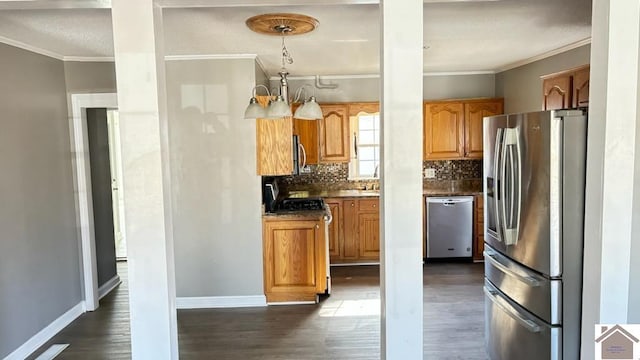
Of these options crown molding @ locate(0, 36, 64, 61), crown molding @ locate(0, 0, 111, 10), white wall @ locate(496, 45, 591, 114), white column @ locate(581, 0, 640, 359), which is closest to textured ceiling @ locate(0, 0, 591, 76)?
crown molding @ locate(0, 36, 64, 61)

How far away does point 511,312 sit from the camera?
2.79 m

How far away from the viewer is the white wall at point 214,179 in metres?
4.20

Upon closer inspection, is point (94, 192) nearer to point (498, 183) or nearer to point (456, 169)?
point (498, 183)

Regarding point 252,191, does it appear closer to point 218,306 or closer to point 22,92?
point 218,306

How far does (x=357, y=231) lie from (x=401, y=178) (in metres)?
3.76

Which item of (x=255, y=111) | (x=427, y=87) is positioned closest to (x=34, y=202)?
(x=255, y=111)

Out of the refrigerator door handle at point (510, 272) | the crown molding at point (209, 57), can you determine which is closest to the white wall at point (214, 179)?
the crown molding at point (209, 57)

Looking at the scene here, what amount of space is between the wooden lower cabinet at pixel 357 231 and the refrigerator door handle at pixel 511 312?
254 centimetres

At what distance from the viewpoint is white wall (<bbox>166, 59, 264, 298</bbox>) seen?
13.8 feet

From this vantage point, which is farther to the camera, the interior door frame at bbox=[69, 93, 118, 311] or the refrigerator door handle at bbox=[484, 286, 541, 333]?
the interior door frame at bbox=[69, 93, 118, 311]

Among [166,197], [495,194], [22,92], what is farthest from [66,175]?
[495,194]

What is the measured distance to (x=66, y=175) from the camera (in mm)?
4066

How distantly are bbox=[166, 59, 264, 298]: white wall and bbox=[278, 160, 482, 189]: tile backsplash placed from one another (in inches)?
74.9

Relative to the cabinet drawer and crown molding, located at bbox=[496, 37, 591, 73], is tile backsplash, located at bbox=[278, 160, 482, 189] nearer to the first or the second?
the cabinet drawer
